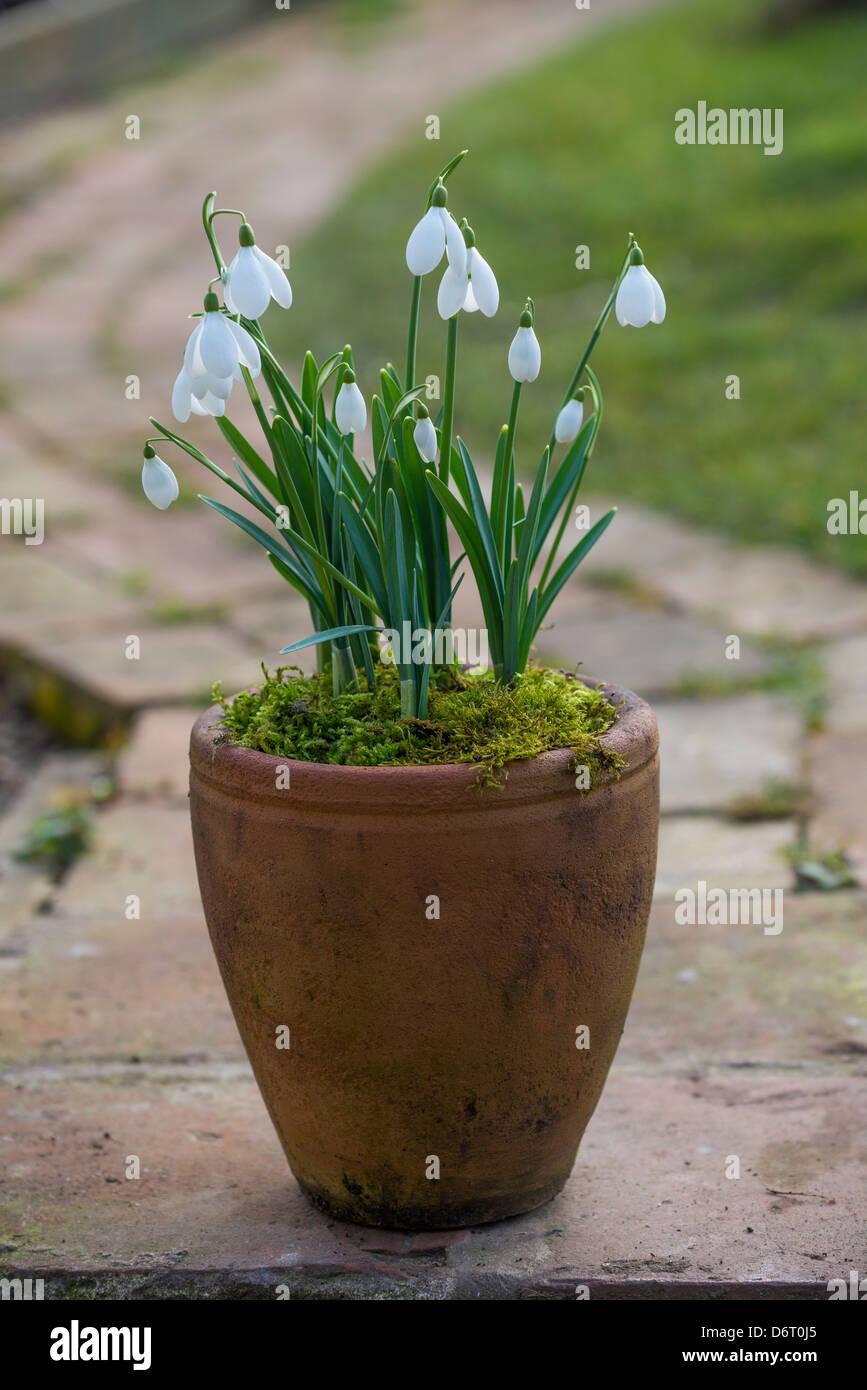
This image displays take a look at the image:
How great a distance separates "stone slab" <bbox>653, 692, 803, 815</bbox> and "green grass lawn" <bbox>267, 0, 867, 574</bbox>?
109 cm

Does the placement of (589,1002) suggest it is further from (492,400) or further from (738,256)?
(738,256)

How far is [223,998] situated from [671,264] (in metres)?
6.18

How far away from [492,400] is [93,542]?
6.58 ft

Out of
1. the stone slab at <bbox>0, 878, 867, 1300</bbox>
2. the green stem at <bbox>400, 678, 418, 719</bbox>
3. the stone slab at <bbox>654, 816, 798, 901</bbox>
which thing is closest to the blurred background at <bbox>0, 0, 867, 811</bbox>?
the stone slab at <bbox>654, 816, 798, 901</bbox>

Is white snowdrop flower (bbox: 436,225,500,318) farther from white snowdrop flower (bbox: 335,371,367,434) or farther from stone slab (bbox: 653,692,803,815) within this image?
stone slab (bbox: 653,692,803,815)

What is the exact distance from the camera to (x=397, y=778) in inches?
67.2

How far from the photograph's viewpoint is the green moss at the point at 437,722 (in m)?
1.79

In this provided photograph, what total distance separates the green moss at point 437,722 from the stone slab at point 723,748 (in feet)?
5.26

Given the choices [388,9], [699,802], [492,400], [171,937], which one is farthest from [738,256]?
[388,9]

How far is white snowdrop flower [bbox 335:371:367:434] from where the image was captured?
180 centimetres

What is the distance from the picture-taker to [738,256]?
308 inches

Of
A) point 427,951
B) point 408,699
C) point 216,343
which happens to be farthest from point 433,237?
point 427,951

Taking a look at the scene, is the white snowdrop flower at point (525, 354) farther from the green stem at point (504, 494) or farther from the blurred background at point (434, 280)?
the blurred background at point (434, 280)

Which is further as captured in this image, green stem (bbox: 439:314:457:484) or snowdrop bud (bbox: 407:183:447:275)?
green stem (bbox: 439:314:457:484)
